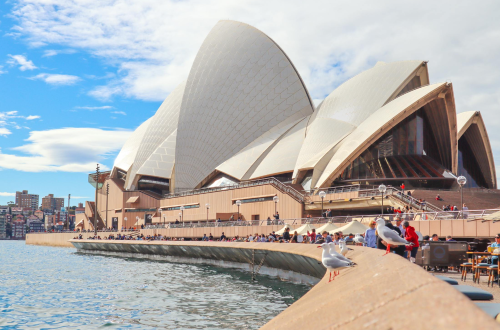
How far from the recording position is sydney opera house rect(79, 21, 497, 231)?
34062 millimetres

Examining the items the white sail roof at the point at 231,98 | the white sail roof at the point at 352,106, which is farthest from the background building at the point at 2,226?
the white sail roof at the point at 352,106

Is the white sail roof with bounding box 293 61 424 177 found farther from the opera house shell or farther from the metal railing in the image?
the metal railing

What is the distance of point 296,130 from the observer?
143 feet

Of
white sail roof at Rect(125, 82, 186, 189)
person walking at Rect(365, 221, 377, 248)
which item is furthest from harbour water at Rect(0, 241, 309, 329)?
white sail roof at Rect(125, 82, 186, 189)

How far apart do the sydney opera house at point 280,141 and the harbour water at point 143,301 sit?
15335 millimetres

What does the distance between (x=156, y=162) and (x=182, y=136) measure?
7.09 metres

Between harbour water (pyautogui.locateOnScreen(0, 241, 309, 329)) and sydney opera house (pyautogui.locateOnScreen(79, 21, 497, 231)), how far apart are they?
15.3m

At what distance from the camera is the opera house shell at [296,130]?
34.4 meters

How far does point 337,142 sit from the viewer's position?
3638cm

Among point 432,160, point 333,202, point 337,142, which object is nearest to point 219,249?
point 333,202

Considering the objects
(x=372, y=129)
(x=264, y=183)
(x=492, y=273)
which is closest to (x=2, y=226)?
(x=264, y=183)

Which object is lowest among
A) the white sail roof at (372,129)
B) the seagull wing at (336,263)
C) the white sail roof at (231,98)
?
the seagull wing at (336,263)

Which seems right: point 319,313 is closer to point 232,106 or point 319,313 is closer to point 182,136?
point 232,106

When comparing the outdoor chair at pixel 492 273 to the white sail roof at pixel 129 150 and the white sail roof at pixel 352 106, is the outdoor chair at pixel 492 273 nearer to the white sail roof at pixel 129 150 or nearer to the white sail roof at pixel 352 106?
the white sail roof at pixel 352 106
